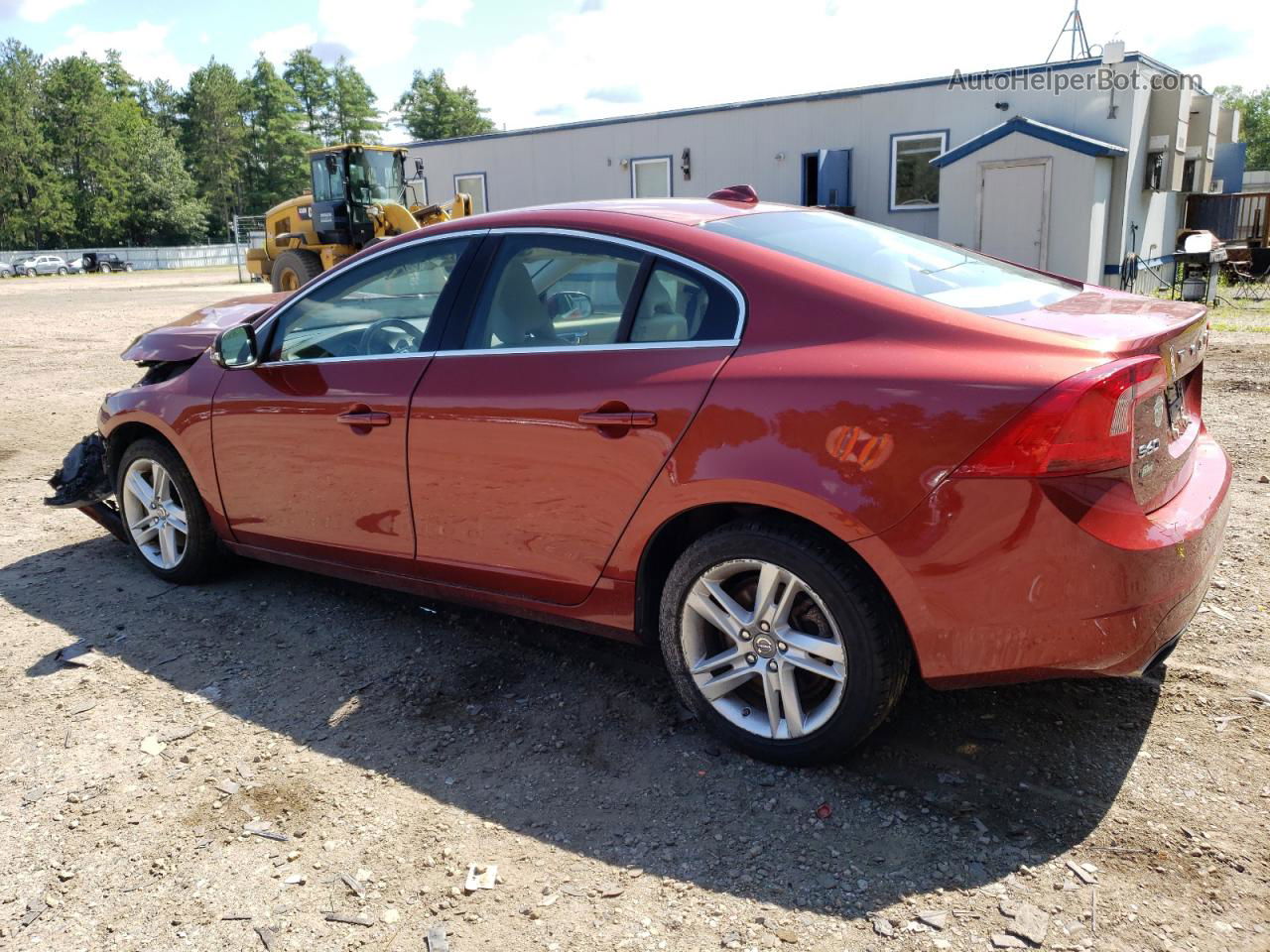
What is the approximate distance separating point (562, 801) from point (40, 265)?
61.5m

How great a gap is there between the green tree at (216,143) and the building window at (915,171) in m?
75.3

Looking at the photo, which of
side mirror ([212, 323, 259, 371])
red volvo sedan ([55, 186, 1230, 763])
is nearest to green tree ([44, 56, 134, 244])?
side mirror ([212, 323, 259, 371])

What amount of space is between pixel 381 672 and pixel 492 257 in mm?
1604

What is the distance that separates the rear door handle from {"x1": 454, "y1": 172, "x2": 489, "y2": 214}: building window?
991 inches

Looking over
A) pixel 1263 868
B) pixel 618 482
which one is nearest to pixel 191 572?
pixel 618 482

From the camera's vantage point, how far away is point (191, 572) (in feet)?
15.2

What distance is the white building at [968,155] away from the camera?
17531mm

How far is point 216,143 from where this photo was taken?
277 feet

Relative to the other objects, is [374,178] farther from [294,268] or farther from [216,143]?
[216,143]

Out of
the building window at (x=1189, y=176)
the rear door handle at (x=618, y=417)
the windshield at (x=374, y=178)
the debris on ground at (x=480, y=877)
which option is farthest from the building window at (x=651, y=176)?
the debris on ground at (x=480, y=877)

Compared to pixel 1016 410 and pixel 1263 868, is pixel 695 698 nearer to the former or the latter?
pixel 1016 410

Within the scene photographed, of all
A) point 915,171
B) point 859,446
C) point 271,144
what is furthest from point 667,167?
point 271,144

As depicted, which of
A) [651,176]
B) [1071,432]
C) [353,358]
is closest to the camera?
[1071,432]

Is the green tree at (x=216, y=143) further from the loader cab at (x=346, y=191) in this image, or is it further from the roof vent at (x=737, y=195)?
the roof vent at (x=737, y=195)
